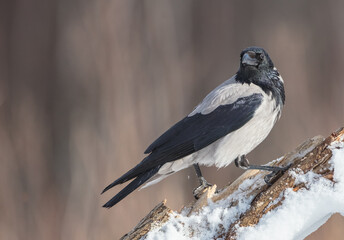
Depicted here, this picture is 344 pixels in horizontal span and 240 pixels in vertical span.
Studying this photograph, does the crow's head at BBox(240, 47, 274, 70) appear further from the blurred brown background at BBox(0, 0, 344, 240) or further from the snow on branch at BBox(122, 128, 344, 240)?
the blurred brown background at BBox(0, 0, 344, 240)

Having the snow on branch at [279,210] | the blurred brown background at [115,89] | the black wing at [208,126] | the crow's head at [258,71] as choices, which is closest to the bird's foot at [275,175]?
the snow on branch at [279,210]

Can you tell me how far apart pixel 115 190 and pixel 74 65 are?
895 millimetres

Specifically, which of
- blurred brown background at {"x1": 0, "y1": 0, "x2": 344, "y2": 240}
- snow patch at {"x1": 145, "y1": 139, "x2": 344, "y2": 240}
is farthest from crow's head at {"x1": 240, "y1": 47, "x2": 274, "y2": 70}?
blurred brown background at {"x1": 0, "y1": 0, "x2": 344, "y2": 240}

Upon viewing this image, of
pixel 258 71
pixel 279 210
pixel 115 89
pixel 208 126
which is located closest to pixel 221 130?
pixel 208 126

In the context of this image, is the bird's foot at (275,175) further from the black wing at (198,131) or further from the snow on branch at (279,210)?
the black wing at (198,131)

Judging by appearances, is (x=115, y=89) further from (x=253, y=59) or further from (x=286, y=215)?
(x=286, y=215)

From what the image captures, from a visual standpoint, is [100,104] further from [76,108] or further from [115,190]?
[115,190]

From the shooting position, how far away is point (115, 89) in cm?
358

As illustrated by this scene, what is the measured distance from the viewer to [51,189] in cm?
361

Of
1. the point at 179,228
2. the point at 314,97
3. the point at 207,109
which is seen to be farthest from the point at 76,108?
the point at 179,228

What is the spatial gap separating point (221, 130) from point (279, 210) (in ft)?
1.63

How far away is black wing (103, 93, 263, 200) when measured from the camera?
2.03 meters

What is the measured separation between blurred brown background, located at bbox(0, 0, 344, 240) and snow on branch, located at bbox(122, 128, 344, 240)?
1611 mm

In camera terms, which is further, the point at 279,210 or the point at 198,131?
the point at 198,131
